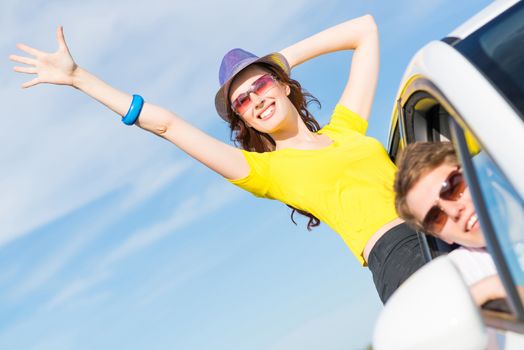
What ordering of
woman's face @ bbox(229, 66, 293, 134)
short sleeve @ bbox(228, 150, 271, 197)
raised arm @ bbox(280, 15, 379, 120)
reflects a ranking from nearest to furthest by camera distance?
short sleeve @ bbox(228, 150, 271, 197)
woman's face @ bbox(229, 66, 293, 134)
raised arm @ bbox(280, 15, 379, 120)

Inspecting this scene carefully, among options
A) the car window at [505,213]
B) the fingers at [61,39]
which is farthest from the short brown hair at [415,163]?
the fingers at [61,39]

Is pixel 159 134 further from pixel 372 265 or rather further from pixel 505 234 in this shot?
pixel 505 234

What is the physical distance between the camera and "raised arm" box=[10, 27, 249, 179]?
12.7 feet

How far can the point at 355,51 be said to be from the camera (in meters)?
4.76

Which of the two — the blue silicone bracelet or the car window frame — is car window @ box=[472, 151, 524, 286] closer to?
the car window frame

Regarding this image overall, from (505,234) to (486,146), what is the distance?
0.77 ft

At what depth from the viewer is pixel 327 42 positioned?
4824 millimetres

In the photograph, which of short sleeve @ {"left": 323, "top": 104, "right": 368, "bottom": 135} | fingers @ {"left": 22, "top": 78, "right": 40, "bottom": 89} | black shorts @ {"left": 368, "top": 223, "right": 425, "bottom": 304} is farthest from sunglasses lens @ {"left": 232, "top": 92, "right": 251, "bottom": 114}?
black shorts @ {"left": 368, "top": 223, "right": 425, "bottom": 304}

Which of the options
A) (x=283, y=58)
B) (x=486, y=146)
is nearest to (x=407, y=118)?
(x=486, y=146)

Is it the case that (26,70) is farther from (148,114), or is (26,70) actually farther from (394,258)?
(394,258)

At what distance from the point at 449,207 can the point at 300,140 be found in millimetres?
1937

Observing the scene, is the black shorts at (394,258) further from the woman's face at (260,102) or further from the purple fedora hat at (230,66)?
the purple fedora hat at (230,66)

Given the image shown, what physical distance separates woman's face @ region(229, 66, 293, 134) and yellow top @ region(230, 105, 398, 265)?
0.56 feet

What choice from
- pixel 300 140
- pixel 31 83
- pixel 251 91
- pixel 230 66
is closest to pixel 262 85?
pixel 251 91
